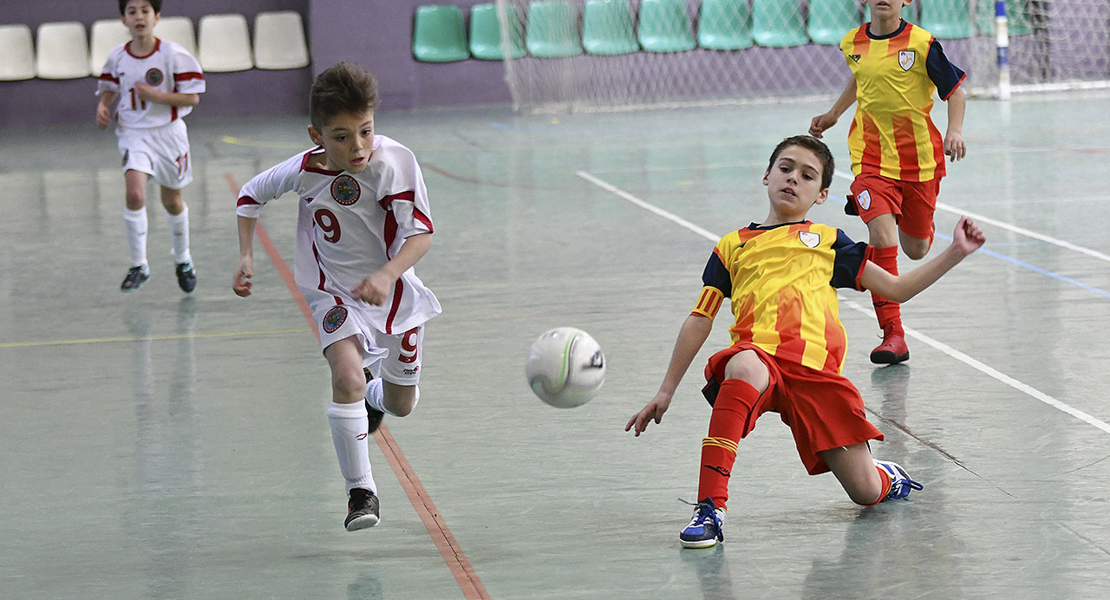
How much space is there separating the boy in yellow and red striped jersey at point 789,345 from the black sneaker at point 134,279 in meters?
4.65

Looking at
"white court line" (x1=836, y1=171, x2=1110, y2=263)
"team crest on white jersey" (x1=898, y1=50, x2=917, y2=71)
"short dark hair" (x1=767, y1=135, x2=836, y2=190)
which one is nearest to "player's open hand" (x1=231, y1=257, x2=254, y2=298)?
"short dark hair" (x1=767, y1=135, x2=836, y2=190)

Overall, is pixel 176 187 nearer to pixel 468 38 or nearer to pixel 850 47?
pixel 850 47

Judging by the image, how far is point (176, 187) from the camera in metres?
7.82

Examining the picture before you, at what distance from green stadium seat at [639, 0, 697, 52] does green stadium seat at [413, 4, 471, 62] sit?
8.94 ft

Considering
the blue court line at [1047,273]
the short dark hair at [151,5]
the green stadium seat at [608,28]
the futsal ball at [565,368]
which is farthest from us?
the green stadium seat at [608,28]

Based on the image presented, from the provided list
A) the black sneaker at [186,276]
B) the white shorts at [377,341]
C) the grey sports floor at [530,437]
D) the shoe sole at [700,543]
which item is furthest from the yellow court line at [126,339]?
the shoe sole at [700,543]

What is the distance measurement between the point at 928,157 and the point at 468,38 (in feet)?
50.3

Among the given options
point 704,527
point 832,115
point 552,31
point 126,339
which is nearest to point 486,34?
point 552,31

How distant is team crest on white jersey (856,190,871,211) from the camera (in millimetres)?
5766

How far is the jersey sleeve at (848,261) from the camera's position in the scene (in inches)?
152

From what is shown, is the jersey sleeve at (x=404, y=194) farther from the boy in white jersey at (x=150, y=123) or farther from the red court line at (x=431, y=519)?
the boy in white jersey at (x=150, y=123)

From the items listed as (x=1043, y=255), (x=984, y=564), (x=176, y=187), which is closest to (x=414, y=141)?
(x=176, y=187)

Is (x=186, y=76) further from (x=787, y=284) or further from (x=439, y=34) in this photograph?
(x=439, y=34)

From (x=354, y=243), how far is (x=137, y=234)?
421 cm
